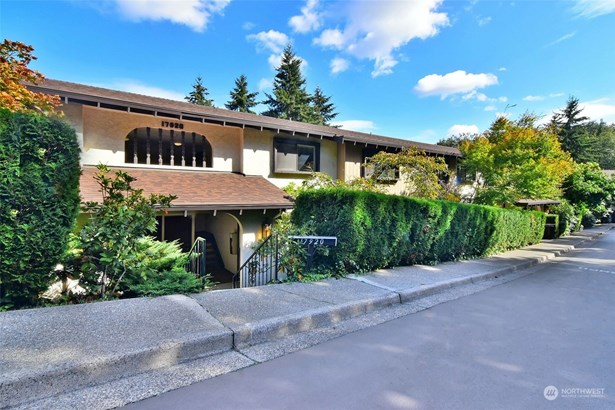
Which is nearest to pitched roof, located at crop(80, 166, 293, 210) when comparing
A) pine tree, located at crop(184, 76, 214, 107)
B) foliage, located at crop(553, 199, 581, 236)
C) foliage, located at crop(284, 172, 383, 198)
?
foliage, located at crop(284, 172, 383, 198)

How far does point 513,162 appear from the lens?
15.8m

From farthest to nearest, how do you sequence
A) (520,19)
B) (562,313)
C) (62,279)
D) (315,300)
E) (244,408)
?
(520,19) → (562,313) → (315,300) → (62,279) → (244,408)

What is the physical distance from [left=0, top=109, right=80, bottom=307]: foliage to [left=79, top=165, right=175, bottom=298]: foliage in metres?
0.39

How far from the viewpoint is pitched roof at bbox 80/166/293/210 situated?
844 cm

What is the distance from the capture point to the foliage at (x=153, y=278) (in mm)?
4465

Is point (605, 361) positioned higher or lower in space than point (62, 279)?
lower

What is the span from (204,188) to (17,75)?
484 centimetres

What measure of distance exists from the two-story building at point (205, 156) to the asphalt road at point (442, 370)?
6104 millimetres

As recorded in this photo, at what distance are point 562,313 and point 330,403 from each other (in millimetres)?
4697

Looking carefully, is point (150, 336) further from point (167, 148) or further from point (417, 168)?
point (417, 168)

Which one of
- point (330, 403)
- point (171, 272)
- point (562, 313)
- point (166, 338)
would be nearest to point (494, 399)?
point (330, 403)

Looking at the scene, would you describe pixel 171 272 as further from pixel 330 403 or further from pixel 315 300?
pixel 330 403

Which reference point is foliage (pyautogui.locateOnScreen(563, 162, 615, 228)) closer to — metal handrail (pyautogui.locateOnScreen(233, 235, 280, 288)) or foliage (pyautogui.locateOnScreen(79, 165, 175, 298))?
metal handrail (pyautogui.locateOnScreen(233, 235, 280, 288))

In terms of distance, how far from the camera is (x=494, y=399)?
256 cm
